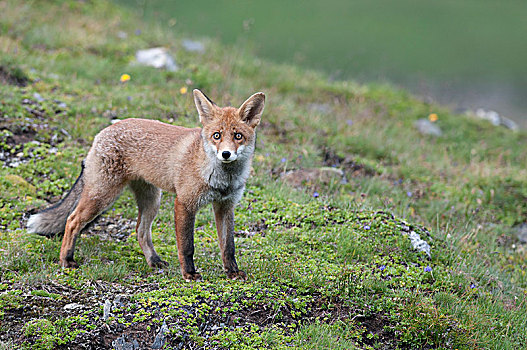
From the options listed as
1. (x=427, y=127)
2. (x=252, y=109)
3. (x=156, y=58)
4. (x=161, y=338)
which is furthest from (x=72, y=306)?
(x=427, y=127)

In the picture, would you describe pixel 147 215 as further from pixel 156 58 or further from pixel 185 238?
pixel 156 58

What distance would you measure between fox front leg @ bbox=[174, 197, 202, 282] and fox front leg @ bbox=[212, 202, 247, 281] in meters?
0.33

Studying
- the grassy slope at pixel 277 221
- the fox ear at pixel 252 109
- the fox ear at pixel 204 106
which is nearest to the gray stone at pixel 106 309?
the grassy slope at pixel 277 221

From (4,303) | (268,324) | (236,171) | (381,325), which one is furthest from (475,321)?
(4,303)

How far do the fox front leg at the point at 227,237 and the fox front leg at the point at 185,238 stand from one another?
33cm

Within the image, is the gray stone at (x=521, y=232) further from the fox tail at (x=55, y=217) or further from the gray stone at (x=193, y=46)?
the gray stone at (x=193, y=46)

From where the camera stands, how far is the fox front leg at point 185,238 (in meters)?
4.73

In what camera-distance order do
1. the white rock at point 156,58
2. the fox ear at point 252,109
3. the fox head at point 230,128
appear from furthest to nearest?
the white rock at point 156,58, the fox ear at point 252,109, the fox head at point 230,128

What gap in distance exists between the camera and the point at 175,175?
4895mm

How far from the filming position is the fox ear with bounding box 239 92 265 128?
15.1 ft

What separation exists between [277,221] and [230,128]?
1.99 meters

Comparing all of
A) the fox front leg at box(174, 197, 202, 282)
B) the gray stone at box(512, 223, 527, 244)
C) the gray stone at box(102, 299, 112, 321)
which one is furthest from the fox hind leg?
the gray stone at box(512, 223, 527, 244)

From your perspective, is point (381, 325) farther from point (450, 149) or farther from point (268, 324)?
point (450, 149)

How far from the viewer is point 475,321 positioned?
4668mm
